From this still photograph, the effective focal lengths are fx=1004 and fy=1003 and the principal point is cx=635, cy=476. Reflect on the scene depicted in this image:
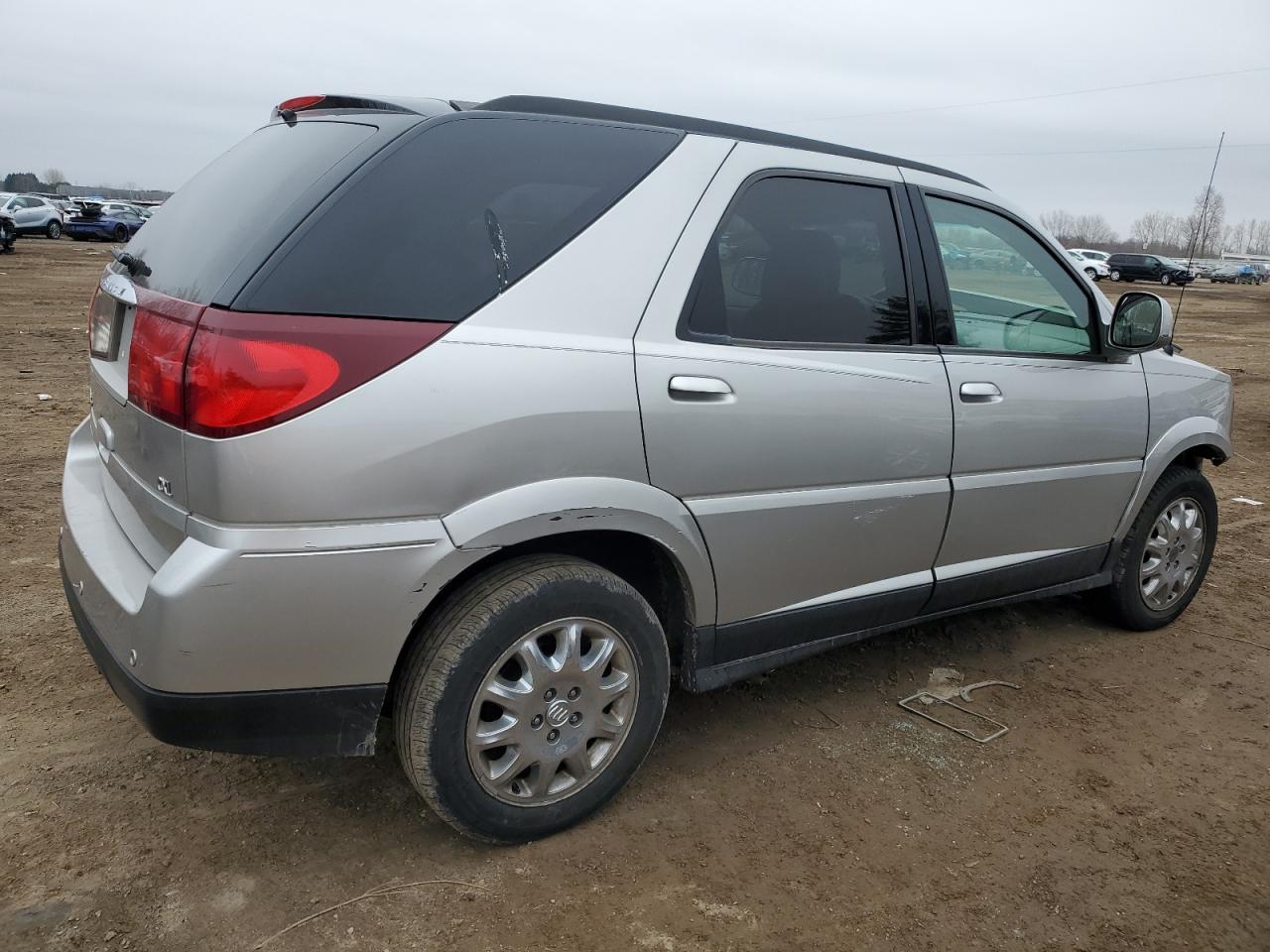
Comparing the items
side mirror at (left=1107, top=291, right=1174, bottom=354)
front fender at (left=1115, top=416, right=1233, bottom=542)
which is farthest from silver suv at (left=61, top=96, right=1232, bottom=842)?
front fender at (left=1115, top=416, right=1233, bottom=542)

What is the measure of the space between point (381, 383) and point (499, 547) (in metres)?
0.47

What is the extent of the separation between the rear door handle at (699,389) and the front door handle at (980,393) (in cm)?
104

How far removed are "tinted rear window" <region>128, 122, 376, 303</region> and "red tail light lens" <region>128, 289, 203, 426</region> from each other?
5cm

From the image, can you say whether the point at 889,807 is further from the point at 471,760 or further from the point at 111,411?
the point at 111,411

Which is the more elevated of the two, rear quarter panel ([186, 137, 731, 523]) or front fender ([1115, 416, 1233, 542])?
rear quarter panel ([186, 137, 731, 523])

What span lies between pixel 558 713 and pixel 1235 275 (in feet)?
239

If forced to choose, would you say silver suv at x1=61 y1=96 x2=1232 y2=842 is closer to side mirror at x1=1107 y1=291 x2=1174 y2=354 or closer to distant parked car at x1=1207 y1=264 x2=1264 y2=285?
side mirror at x1=1107 y1=291 x2=1174 y2=354

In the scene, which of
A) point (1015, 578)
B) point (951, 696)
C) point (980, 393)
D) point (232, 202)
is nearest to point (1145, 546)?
point (1015, 578)

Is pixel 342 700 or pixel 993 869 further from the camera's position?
pixel 993 869

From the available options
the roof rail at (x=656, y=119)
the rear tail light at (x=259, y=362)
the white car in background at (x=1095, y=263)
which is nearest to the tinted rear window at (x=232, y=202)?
the rear tail light at (x=259, y=362)

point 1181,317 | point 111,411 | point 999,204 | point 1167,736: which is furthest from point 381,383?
point 1181,317

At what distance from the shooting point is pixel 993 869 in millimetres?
2682

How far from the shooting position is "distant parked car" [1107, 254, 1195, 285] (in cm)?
5103

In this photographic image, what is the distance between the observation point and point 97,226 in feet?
121
